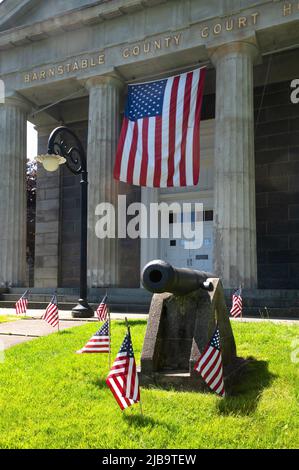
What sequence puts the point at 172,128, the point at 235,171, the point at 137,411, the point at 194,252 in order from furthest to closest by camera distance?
the point at 194,252, the point at 172,128, the point at 235,171, the point at 137,411

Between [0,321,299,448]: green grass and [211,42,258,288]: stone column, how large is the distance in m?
7.75

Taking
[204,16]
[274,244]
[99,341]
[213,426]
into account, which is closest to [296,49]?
[204,16]

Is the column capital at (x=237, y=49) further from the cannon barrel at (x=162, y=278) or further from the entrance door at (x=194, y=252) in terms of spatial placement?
the cannon barrel at (x=162, y=278)

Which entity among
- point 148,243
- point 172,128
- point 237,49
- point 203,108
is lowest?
point 148,243

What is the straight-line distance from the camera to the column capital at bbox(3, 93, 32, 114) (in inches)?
782

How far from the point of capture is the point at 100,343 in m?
6.42

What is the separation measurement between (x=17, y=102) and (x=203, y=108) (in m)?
7.75

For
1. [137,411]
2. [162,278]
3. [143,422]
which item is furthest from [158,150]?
[143,422]

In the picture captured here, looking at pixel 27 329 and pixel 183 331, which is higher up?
pixel 183 331

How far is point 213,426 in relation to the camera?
4582 mm

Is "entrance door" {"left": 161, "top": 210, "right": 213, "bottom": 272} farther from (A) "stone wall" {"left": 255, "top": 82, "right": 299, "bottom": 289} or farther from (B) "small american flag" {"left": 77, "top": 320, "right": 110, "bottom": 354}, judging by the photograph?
(B) "small american flag" {"left": 77, "top": 320, "right": 110, "bottom": 354}

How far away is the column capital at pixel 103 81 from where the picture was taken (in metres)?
17.8

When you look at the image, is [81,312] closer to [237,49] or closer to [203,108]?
[237,49]
